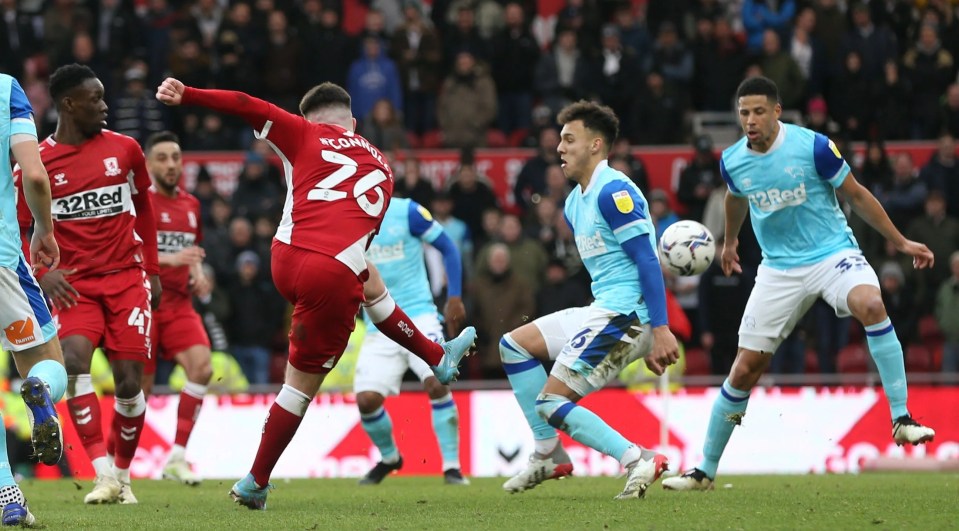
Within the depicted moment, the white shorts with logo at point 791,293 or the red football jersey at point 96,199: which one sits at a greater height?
the red football jersey at point 96,199

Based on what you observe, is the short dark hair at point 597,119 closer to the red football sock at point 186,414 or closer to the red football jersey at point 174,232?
the red football jersey at point 174,232

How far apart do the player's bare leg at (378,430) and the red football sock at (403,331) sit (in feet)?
11.6

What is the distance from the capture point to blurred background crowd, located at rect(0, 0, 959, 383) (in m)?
17.8

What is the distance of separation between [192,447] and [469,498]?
6.32 meters

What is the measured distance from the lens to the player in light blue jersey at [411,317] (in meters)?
12.4

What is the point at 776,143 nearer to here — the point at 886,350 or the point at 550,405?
the point at 886,350

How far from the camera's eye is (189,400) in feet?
40.8

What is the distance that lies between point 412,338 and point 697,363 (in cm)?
964

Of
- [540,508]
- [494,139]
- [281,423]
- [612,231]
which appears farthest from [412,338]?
[494,139]

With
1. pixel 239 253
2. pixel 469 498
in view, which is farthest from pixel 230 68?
pixel 469 498

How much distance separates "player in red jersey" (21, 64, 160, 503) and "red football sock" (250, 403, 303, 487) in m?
1.45

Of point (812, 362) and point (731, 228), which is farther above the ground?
point (731, 228)

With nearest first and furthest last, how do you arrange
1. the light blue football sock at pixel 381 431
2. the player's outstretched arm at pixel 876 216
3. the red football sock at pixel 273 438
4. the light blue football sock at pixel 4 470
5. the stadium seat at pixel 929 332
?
the light blue football sock at pixel 4 470 < the red football sock at pixel 273 438 < the player's outstretched arm at pixel 876 216 < the light blue football sock at pixel 381 431 < the stadium seat at pixel 929 332

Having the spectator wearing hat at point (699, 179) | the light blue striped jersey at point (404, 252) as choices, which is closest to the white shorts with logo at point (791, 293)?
the light blue striped jersey at point (404, 252)
